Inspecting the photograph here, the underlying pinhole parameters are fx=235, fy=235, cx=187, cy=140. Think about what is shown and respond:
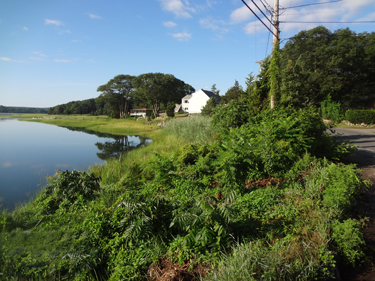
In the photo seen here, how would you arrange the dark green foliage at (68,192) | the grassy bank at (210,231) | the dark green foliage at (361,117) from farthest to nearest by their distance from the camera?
the dark green foliage at (361,117) → the dark green foliage at (68,192) → the grassy bank at (210,231)

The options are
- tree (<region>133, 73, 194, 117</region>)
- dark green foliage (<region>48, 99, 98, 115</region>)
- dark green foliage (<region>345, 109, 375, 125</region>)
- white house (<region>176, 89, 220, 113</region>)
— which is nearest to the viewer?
dark green foliage (<region>345, 109, 375, 125</region>)

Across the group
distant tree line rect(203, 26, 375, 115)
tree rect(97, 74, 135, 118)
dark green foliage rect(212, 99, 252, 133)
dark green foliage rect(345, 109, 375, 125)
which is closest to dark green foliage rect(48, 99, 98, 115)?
tree rect(97, 74, 135, 118)

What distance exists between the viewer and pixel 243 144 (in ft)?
16.8

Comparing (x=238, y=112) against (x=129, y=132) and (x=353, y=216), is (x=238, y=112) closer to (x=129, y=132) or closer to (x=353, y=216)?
(x=353, y=216)

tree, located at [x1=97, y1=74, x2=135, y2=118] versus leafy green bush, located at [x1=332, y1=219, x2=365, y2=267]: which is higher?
tree, located at [x1=97, y1=74, x2=135, y2=118]

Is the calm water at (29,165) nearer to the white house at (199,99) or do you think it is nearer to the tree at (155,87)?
the tree at (155,87)

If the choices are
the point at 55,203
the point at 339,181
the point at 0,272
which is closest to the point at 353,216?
the point at 339,181

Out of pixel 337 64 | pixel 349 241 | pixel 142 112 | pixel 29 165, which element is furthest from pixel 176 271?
pixel 142 112

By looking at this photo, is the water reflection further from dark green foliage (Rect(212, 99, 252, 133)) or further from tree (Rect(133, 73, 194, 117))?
tree (Rect(133, 73, 194, 117))

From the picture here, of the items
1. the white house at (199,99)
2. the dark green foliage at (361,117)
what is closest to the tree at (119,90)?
the white house at (199,99)

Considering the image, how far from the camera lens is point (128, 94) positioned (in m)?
67.4

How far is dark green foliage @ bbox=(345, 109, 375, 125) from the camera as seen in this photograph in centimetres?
2369

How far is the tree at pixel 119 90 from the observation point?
212ft

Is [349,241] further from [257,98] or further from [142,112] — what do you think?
[142,112]
